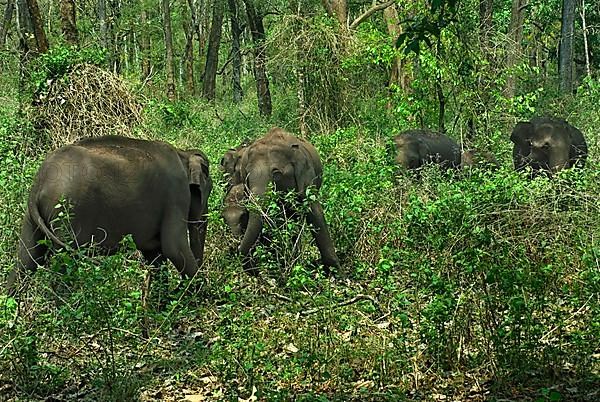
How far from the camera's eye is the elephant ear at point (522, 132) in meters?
13.8

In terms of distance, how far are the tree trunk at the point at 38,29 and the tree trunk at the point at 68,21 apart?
54 centimetres

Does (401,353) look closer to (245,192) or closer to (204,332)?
(204,332)

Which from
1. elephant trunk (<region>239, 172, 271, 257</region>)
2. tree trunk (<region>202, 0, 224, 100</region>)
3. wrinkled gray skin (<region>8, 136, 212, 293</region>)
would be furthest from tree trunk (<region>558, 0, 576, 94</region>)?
wrinkled gray skin (<region>8, 136, 212, 293</region>)

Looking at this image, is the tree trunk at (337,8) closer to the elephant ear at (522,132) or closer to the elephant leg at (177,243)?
the elephant ear at (522,132)

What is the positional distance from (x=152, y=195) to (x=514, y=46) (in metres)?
9.52

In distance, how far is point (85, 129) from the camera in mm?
12539

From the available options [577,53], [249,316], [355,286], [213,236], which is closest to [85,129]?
[213,236]

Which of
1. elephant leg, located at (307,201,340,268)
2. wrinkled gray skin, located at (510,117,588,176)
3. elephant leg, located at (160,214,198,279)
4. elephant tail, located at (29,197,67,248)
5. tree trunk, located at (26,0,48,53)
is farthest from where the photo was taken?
tree trunk, located at (26,0,48,53)

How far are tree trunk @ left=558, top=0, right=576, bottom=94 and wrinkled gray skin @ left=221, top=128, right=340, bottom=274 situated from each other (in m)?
14.8

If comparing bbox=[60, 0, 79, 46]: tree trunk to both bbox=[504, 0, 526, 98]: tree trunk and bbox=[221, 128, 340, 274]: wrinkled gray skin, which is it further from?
bbox=[504, 0, 526, 98]: tree trunk

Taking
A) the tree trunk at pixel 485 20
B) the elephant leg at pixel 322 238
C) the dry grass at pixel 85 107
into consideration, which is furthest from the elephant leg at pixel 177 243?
the tree trunk at pixel 485 20

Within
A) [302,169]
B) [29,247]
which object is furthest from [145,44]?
[29,247]

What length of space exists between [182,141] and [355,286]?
8389 millimetres

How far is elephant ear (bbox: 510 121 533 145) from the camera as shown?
13.8 m
